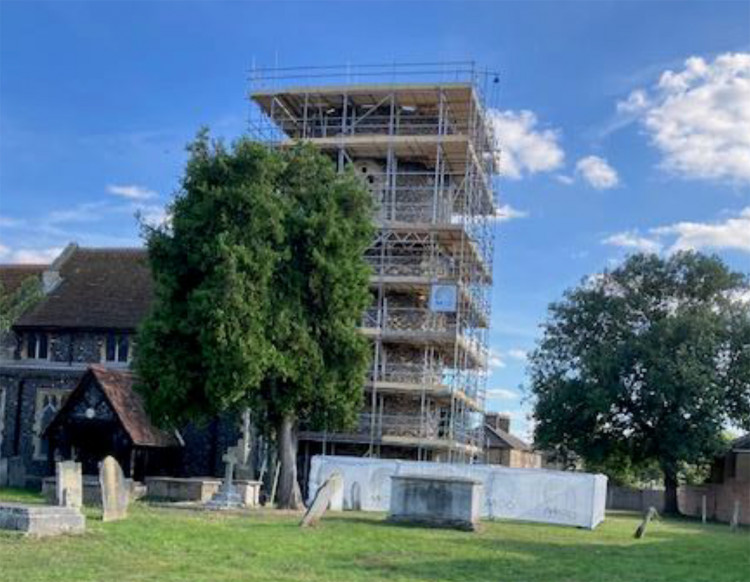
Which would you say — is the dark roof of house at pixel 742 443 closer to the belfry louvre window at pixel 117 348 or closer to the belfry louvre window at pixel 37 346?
the belfry louvre window at pixel 117 348

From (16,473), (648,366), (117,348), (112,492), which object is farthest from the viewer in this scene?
(648,366)

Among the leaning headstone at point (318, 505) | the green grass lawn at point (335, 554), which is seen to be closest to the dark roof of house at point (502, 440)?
the leaning headstone at point (318, 505)

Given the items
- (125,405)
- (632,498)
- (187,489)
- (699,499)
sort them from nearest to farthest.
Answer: (187,489) → (125,405) → (699,499) → (632,498)

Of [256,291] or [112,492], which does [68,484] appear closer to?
[112,492]

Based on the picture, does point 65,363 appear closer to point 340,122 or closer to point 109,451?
point 109,451

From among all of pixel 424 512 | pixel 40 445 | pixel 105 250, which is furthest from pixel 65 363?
pixel 424 512

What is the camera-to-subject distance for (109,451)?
39406 millimetres

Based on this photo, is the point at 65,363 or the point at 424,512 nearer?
the point at 424,512

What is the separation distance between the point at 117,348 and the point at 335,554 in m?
28.5

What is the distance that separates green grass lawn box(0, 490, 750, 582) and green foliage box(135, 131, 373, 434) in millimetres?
6281

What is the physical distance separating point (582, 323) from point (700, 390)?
7.78m

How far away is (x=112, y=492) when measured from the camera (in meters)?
23.2

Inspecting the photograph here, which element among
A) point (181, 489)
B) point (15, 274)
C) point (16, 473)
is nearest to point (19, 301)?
point (15, 274)

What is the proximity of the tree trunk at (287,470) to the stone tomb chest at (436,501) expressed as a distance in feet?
21.5
